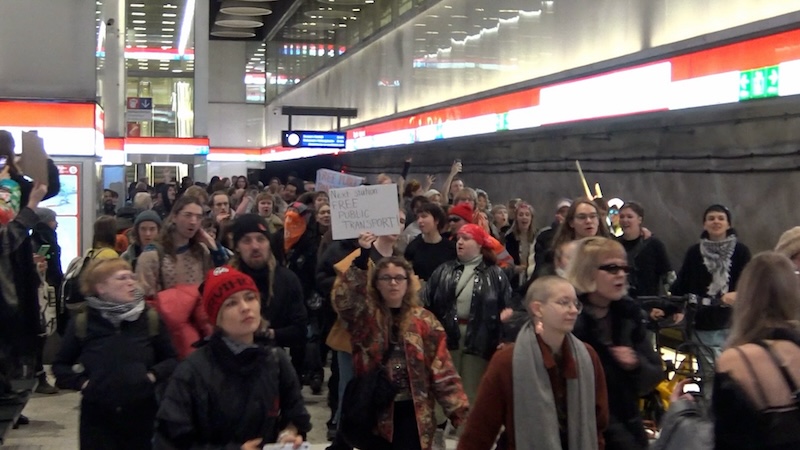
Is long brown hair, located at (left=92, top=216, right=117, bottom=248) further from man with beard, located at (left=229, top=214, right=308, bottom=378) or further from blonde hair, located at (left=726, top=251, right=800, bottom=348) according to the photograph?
blonde hair, located at (left=726, top=251, right=800, bottom=348)

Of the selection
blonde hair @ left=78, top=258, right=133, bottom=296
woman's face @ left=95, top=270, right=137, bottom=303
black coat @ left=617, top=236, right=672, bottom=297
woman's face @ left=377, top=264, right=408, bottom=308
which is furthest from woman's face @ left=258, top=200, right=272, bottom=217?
woman's face @ left=95, top=270, right=137, bottom=303

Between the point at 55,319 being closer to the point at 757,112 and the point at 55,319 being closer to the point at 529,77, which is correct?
the point at 757,112

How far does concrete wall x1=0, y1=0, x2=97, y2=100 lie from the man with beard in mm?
7562

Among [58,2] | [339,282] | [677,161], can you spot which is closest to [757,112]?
[677,161]

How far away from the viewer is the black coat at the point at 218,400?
4.17 m

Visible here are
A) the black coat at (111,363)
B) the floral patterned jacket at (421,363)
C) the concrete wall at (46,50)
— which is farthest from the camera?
the concrete wall at (46,50)

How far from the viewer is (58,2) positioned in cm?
1350

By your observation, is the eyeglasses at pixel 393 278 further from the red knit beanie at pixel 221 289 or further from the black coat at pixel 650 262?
the black coat at pixel 650 262

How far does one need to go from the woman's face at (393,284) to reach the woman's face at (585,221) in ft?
5.17

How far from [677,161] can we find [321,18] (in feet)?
90.1

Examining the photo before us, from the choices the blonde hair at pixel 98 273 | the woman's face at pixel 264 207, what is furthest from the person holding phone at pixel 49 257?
the blonde hair at pixel 98 273

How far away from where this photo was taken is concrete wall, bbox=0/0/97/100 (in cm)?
1330

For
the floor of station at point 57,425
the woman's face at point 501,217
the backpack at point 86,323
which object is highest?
the woman's face at point 501,217

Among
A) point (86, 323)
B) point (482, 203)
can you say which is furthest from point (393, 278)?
point (482, 203)
